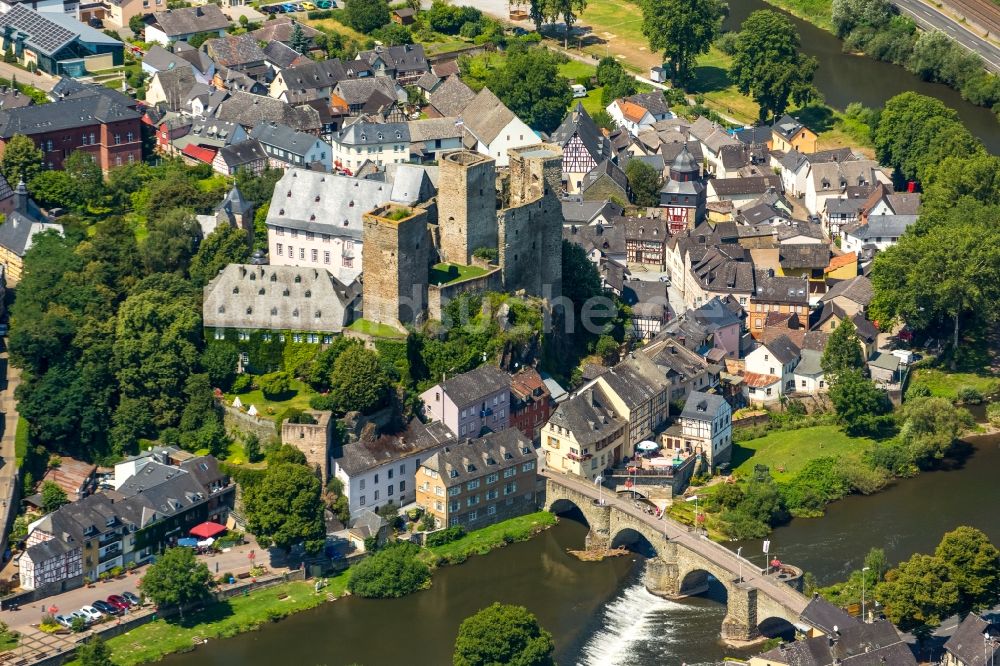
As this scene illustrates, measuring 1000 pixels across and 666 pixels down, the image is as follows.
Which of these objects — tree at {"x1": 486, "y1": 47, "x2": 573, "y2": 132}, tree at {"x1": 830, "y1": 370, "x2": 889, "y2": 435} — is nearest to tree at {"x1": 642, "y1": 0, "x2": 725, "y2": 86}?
tree at {"x1": 486, "y1": 47, "x2": 573, "y2": 132}

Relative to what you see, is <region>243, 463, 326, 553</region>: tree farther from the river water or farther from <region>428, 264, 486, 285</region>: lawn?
<region>428, 264, 486, 285</region>: lawn

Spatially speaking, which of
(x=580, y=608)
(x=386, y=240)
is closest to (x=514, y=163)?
(x=386, y=240)

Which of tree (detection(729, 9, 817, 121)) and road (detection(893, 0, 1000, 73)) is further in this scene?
road (detection(893, 0, 1000, 73))

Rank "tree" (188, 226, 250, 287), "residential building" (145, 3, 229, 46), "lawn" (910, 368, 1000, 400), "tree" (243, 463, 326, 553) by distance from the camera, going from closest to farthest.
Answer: "tree" (243, 463, 326, 553) < "tree" (188, 226, 250, 287) < "lawn" (910, 368, 1000, 400) < "residential building" (145, 3, 229, 46)

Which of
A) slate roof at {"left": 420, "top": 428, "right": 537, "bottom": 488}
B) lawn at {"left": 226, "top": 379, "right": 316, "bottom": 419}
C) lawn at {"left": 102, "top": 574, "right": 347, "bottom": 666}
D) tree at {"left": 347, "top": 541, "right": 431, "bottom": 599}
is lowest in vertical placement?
lawn at {"left": 102, "top": 574, "right": 347, "bottom": 666}

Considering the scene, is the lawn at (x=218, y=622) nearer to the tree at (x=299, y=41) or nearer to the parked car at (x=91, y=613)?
the parked car at (x=91, y=613)

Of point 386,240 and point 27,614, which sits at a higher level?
point 386,240

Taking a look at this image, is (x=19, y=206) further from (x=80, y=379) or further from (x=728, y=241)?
(x=728, y=241)
